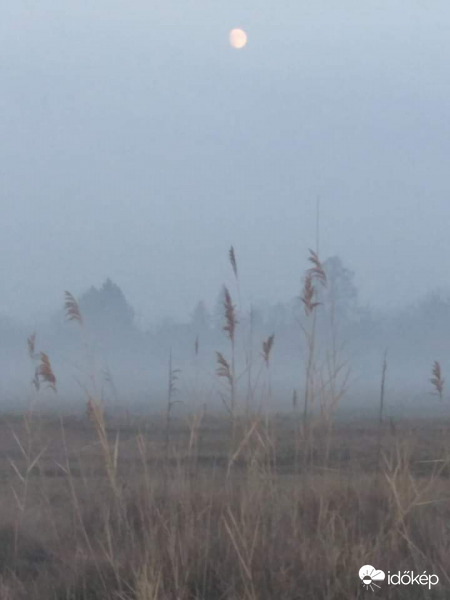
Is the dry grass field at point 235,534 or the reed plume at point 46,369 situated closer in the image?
the dry grass field at point 235,534

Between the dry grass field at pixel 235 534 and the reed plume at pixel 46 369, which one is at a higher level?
the reed plume at pixel 46 369

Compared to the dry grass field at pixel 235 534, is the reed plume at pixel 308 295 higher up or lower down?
higher up

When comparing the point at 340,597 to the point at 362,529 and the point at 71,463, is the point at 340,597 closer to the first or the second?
the point at 362,529

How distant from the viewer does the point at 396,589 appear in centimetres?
505

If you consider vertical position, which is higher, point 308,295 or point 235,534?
point 308,295

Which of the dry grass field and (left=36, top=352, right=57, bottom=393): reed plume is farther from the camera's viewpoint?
(left=36, top=352, right=57, bottom=393): reed plume

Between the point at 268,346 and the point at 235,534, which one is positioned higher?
the point at 268,346

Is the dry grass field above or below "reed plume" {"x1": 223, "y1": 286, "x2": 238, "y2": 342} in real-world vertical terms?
below

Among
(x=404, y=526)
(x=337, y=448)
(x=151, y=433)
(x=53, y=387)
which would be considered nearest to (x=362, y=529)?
(x=404, y=526)

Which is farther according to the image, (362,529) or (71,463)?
(71,463)

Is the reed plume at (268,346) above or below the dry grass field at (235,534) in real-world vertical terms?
above

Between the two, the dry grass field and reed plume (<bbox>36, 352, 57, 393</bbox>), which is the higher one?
reed plume (<bbox>36, 352, 57, 393</bbox>)

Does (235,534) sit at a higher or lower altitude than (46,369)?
lower

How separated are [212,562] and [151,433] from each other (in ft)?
33.6
